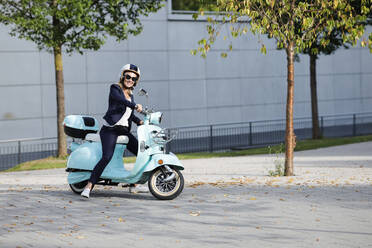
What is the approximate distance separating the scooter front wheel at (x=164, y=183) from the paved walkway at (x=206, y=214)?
4.9 inches

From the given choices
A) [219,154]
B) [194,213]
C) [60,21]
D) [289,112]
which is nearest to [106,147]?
[194,213]

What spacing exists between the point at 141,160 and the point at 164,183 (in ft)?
1.56

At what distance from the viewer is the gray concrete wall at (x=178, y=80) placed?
24.5m

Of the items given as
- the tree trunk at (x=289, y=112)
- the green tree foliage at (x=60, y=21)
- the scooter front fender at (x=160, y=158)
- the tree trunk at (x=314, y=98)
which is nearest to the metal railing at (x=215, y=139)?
the tree trunk at (x=314, y=98)

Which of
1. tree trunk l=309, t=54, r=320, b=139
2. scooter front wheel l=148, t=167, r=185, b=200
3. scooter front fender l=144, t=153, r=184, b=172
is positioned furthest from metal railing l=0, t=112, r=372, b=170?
scooter front fender l=144, t=153, r=184, b=172

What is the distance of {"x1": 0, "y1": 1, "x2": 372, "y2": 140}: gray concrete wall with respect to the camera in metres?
24.5

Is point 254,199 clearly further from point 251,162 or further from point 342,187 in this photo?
point 251,162

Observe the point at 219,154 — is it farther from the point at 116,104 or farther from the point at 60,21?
the point at 116,104

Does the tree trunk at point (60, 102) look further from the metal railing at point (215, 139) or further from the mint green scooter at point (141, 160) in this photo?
the mint green scooter at point (141, 160)

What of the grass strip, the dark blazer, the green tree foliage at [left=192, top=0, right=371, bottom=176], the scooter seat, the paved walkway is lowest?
the grass strip

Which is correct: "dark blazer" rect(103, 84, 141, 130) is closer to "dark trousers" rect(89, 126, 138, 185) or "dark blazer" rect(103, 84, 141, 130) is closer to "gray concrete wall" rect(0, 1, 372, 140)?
"dark trousers" rect(89, 126, 138, 185)

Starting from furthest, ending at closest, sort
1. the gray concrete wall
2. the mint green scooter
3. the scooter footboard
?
the gray concrete wall
the scooter footboard
the mint green scooter

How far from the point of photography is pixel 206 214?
8.52 m

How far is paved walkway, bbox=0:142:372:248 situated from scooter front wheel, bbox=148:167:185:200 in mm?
124
